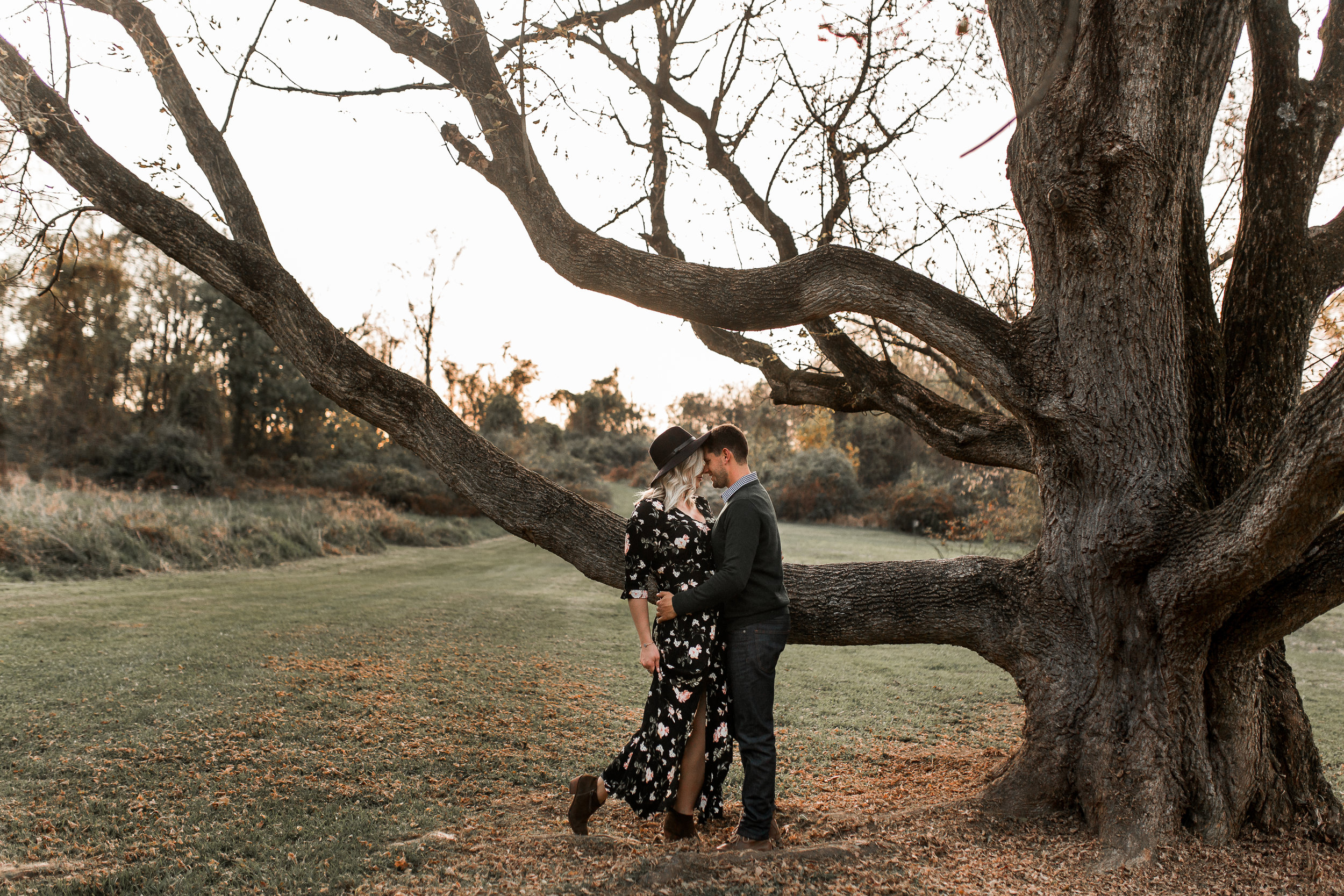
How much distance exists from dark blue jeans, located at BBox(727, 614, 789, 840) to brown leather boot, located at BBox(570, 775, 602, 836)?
72cm

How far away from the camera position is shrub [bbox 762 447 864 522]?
29.8 m

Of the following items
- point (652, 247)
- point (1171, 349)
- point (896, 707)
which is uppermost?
point (652, 247)

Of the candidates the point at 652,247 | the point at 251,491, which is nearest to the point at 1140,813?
the point at 652,247

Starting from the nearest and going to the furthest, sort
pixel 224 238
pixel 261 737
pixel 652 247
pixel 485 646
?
pixel 224 238
pixel 261 737
pixel 652 247
pixel 485 646

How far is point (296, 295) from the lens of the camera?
448 cm

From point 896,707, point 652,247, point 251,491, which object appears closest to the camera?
point 652,247

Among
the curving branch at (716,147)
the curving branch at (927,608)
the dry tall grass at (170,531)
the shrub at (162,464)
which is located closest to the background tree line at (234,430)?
the shrub at (162,464)

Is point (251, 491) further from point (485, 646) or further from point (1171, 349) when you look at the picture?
point (1171, 349)

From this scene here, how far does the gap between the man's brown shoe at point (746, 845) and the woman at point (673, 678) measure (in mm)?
290

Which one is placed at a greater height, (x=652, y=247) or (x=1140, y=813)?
(x=652, y=247)

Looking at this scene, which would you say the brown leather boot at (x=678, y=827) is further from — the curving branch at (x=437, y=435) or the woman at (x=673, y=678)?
the curving branch at (x=437, y=435)

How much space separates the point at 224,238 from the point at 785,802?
457 centimetres

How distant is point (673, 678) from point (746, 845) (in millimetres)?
817

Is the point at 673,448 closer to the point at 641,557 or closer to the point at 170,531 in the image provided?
the point at 641,557
